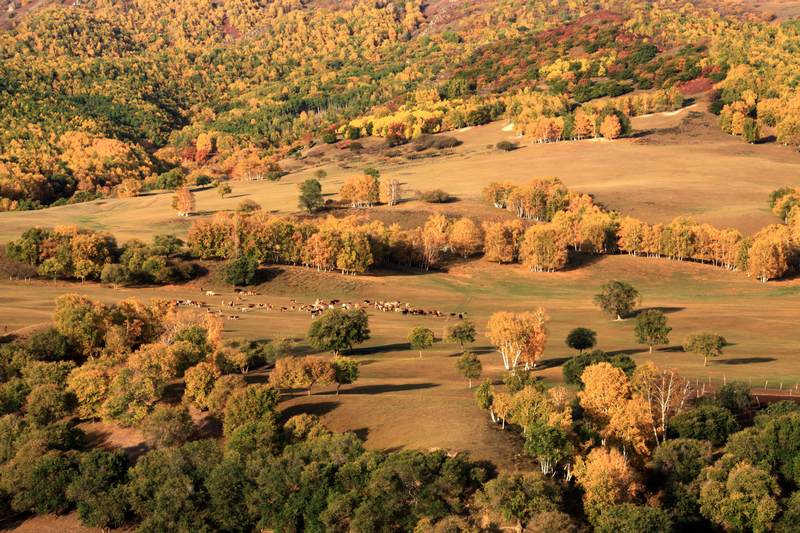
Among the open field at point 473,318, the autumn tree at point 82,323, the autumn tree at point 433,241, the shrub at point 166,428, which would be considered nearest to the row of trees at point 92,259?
the open field at point 473,318

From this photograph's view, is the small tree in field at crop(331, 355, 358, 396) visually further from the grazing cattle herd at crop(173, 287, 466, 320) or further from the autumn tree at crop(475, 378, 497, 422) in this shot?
the grazing cattle herd at crop(173, 287, 466, 320)

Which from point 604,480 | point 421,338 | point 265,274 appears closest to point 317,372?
point 421,338

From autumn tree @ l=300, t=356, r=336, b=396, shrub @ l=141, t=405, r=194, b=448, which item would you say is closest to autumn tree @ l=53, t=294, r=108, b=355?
shrub @ l=141, t=405, r=194, b=448

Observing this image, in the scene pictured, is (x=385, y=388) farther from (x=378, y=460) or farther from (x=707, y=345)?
(x=707, y=345)

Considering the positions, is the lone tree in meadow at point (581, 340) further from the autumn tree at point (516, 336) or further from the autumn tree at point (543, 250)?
the autumn tree at point (543, 250)

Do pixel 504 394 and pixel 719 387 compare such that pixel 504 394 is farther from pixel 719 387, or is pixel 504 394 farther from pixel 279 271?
pixel 279 271

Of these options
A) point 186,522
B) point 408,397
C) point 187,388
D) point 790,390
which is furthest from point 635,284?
point 186,522
